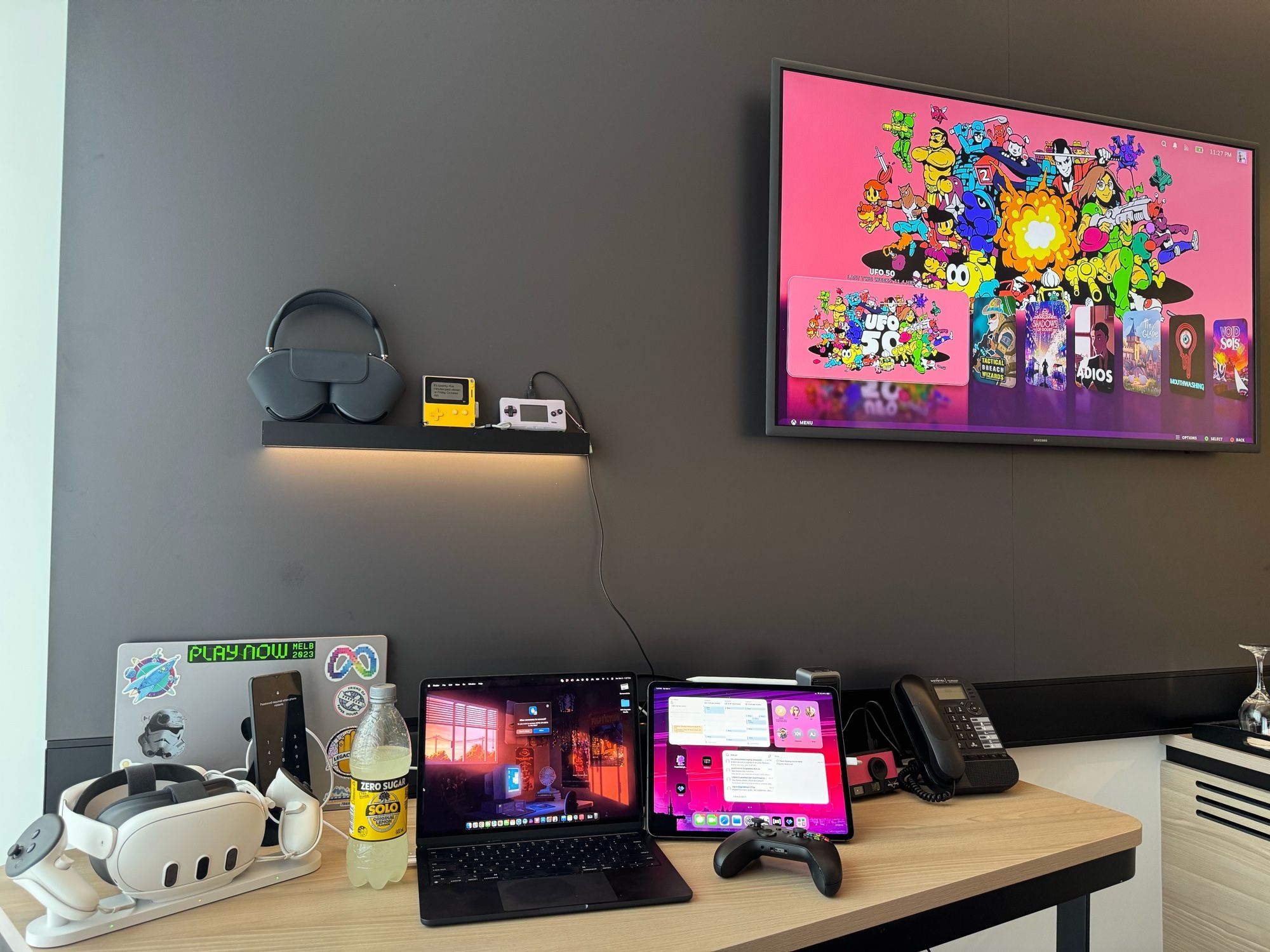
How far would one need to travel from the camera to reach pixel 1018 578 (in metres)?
2.12

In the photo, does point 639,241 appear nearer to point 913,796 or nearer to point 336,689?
point 336,689

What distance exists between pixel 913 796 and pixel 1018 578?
740 millimetres

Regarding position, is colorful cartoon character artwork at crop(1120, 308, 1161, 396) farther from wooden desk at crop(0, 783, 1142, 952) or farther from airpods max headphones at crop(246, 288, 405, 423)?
airpods max headphones at crop(246, 288, 405, 423)

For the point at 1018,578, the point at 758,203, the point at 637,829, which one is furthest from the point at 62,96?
the point at 1018,578

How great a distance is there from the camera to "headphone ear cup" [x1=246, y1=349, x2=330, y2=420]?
151cm

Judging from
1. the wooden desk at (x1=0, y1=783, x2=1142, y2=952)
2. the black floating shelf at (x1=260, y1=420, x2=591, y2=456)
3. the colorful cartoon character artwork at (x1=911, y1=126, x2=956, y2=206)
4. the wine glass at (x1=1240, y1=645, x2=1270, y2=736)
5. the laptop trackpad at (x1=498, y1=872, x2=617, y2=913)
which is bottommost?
the wooden desk at (x1=0, y1=783, x2=1142, y2=952)

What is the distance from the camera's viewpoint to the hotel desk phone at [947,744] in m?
1.65

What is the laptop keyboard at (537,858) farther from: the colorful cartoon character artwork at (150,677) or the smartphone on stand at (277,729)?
the colorful cartoon character artwork at (150,677)

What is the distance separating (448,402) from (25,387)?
77 cm

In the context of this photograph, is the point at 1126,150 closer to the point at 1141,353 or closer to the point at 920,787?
the point at 1141,353

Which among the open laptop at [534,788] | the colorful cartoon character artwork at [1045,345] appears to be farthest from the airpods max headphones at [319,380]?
the colorful cartoon character artwork at [1045,345]

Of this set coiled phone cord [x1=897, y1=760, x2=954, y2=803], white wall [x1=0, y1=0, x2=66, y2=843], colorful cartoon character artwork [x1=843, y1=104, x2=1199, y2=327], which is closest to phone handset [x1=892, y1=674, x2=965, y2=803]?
coiled phone cord [x1=897, y1=760, x2=954, y2=803]

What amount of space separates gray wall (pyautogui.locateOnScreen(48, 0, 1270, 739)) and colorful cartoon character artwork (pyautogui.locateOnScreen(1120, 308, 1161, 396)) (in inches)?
8.2

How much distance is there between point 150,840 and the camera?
108cm
